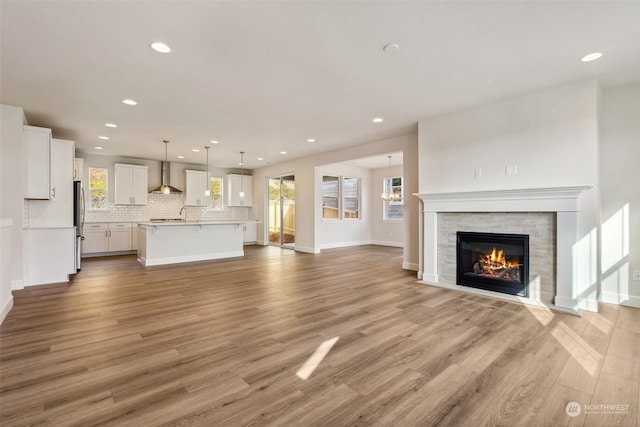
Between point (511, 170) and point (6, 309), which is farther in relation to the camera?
point (511, 170)

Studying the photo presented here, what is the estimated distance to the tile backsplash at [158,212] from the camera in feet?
27.1

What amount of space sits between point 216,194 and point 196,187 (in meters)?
0.87

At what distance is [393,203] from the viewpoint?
397 inches

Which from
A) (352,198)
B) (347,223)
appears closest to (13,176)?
(347,223)

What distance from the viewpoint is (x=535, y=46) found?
9.25 ft

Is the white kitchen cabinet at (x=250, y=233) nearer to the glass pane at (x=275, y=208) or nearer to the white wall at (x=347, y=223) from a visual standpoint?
the glass pane at (x=275, y=208)

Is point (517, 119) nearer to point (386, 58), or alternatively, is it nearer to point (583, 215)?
point (583, 215)

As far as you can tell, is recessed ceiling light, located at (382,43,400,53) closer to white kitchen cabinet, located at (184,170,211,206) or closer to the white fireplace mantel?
the white fireplace mantel

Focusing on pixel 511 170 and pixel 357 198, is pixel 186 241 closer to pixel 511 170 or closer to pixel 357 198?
pixel 357 198

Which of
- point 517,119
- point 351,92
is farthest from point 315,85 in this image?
point 517,119

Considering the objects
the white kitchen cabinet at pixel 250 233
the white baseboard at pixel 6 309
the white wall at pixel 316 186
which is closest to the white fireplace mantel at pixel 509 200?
the white wall at pixel 316 186

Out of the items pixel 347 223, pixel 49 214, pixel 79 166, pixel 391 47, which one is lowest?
pixel 347 223

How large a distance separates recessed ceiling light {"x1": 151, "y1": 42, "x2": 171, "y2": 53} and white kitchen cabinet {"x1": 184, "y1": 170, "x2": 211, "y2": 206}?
6.90 meters

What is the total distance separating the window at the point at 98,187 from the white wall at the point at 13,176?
3.92 meters
